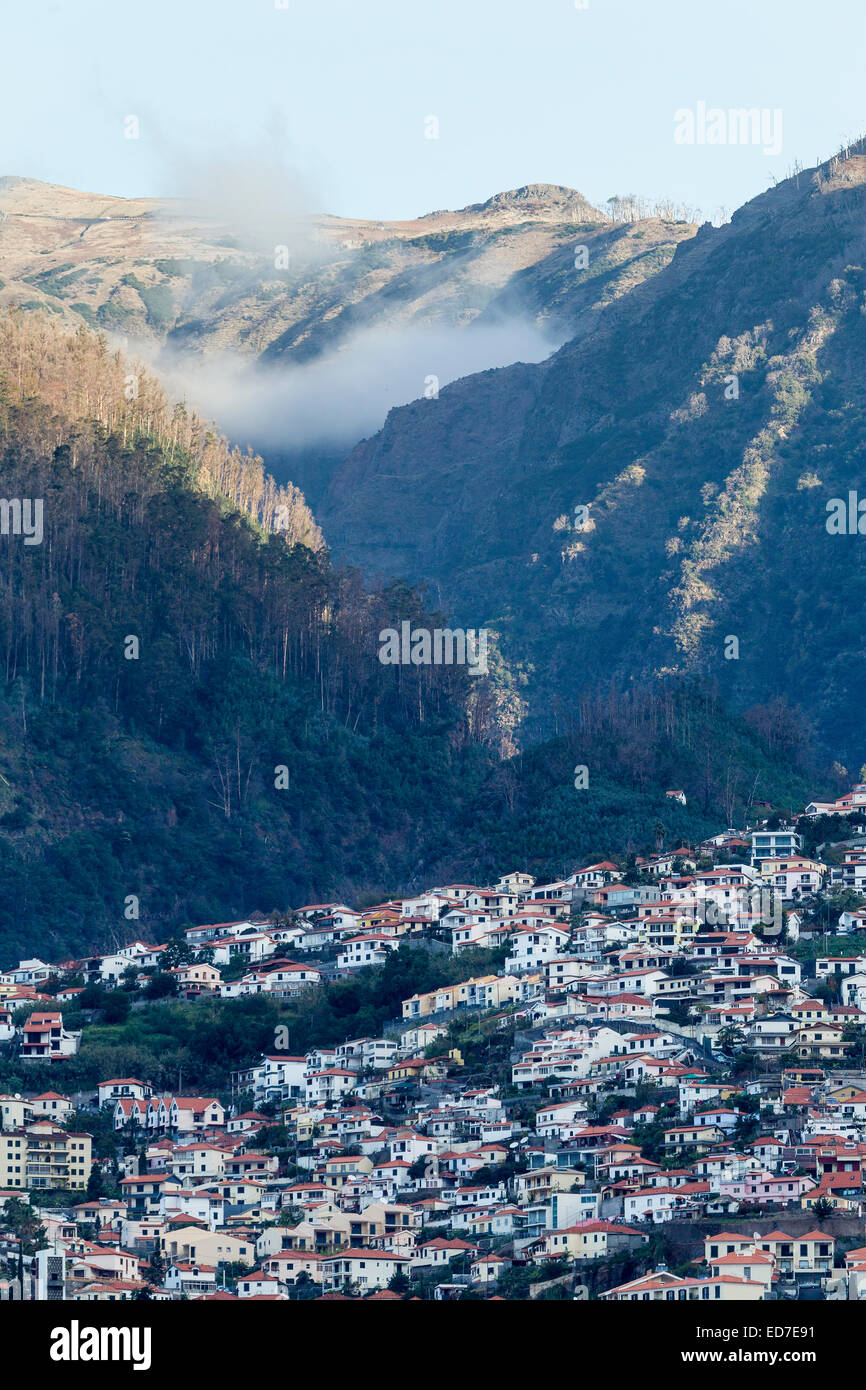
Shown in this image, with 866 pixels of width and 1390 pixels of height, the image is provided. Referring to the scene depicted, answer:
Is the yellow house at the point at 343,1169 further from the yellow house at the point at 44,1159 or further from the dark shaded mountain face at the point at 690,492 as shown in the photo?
the dark shaded mountain face at the point at 690,492

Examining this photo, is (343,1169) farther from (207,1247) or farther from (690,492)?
(690,492)

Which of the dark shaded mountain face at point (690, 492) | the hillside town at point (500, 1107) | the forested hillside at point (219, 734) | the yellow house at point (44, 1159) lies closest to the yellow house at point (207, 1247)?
the hillside town at point (500, 1107)

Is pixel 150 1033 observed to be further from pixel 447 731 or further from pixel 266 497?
pixel 266 497

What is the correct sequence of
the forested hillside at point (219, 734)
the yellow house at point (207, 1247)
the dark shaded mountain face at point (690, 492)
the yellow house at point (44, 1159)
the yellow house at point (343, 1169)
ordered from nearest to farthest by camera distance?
the yellow house at point (207, 1247) → the yellow house at point (343, 1169) → the yellow house at point (44, 1159) → the forested hillside at point (219, 734) → the dark shaded mountain face at point (690, 492)

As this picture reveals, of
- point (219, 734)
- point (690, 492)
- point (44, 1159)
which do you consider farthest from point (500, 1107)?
point (690, 492)

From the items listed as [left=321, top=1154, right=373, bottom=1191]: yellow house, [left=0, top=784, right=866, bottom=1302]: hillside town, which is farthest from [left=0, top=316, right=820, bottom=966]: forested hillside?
[left=321, top=1154, right=373, bottom=1191]: yellow house

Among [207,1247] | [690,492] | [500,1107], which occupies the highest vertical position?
[690,492]
